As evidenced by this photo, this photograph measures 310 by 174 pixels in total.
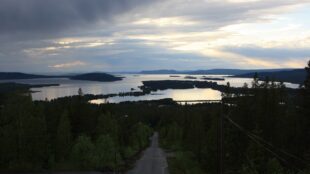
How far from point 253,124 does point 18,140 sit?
1008 inches

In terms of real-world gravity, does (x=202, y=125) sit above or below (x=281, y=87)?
below

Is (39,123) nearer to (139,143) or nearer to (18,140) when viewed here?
(18,140)

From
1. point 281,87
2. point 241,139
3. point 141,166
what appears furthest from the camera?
point 141,166

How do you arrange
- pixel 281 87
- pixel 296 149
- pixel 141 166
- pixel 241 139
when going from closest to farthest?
pixel 241 139 → pixel 296 149 → pixel 281 87 → pixel 141 166

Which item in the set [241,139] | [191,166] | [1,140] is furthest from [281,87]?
[1,140]

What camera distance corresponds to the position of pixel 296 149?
43594 mm

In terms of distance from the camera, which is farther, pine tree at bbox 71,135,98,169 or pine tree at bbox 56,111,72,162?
pine tree at bbox 56,111,72,162

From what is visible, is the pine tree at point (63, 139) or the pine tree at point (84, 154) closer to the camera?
the pine tree at point (84, 154)

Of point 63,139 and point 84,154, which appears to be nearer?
point 84,154

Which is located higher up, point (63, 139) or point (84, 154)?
point (63, 139)

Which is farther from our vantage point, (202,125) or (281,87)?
(202,125)

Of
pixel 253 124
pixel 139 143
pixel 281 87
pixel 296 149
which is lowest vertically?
pixel 139 143

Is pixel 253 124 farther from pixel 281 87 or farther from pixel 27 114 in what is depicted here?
pixel 27 114

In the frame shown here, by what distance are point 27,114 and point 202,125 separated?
27.2 m
